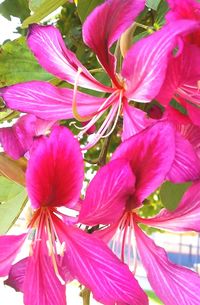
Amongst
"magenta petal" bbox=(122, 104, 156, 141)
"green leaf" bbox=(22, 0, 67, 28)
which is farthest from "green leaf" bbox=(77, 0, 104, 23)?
"magenta petal" bbox=(122, 104, 156, 141)

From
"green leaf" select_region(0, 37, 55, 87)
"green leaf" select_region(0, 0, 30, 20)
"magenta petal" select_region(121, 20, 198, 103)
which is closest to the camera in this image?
"magenta petal" select_region(121, 20, 198, 103)

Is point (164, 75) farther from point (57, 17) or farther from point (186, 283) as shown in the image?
point (57, 17)

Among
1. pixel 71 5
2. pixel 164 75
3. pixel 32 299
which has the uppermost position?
pixel 71 5

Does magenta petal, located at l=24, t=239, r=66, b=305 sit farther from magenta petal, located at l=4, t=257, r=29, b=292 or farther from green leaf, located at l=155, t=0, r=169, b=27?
green leaf, located at l=155, t=0, r=169, b=27

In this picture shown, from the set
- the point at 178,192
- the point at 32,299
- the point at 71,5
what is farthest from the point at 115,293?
the point at 71,5

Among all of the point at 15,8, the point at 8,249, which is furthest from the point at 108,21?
the point at 15,8

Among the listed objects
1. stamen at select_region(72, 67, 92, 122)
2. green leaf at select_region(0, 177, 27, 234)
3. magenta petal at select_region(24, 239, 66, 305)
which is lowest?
magenta petal at select_region(24, 239, 66, 305)

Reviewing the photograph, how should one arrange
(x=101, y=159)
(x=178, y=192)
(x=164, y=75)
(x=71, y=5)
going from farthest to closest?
1. (x=71, y=5)
2. (x=178, y=192)
3. (x=101, y=159)
4. (x=164, y=75)

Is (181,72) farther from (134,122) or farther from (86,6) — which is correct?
(86,6)
